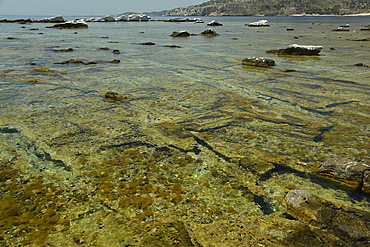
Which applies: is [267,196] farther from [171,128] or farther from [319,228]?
[171,128]

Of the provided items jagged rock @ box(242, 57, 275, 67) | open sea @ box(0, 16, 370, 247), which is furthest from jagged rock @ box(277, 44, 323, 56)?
open sea @ box(0, 16, 370, 247)

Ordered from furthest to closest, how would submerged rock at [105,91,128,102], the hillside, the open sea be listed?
1. the hillside
2. submerged rock at [105,91,128,102]
3. the open sea

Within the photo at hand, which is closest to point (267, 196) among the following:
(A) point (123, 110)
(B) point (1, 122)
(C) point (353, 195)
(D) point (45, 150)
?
(C) point (353, 195)

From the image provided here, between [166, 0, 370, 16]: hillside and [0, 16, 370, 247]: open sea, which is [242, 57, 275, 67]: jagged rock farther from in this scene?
[166, 0, 370, 16]: hillside

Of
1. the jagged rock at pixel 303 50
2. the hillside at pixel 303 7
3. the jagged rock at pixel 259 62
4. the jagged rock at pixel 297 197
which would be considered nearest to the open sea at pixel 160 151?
the jagged rock at pixel 297 197

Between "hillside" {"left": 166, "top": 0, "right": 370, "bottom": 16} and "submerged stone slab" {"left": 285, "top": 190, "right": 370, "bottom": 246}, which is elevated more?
"hillside" {"left": 166, "top": 0, "right": 370, "bottom": 16}

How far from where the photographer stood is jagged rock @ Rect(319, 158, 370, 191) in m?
3.35

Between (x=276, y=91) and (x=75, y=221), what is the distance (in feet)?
21.3

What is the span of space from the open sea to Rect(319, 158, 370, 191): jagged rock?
149 mm

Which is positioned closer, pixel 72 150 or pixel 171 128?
pixel 72 150

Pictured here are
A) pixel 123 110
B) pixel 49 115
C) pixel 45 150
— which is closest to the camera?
pixel 45 150

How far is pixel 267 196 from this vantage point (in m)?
3.21

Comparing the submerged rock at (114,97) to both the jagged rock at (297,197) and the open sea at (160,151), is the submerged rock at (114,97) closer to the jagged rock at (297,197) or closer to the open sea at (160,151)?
the open sea at (160,151)

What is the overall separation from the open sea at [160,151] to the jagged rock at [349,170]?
0.15 m
